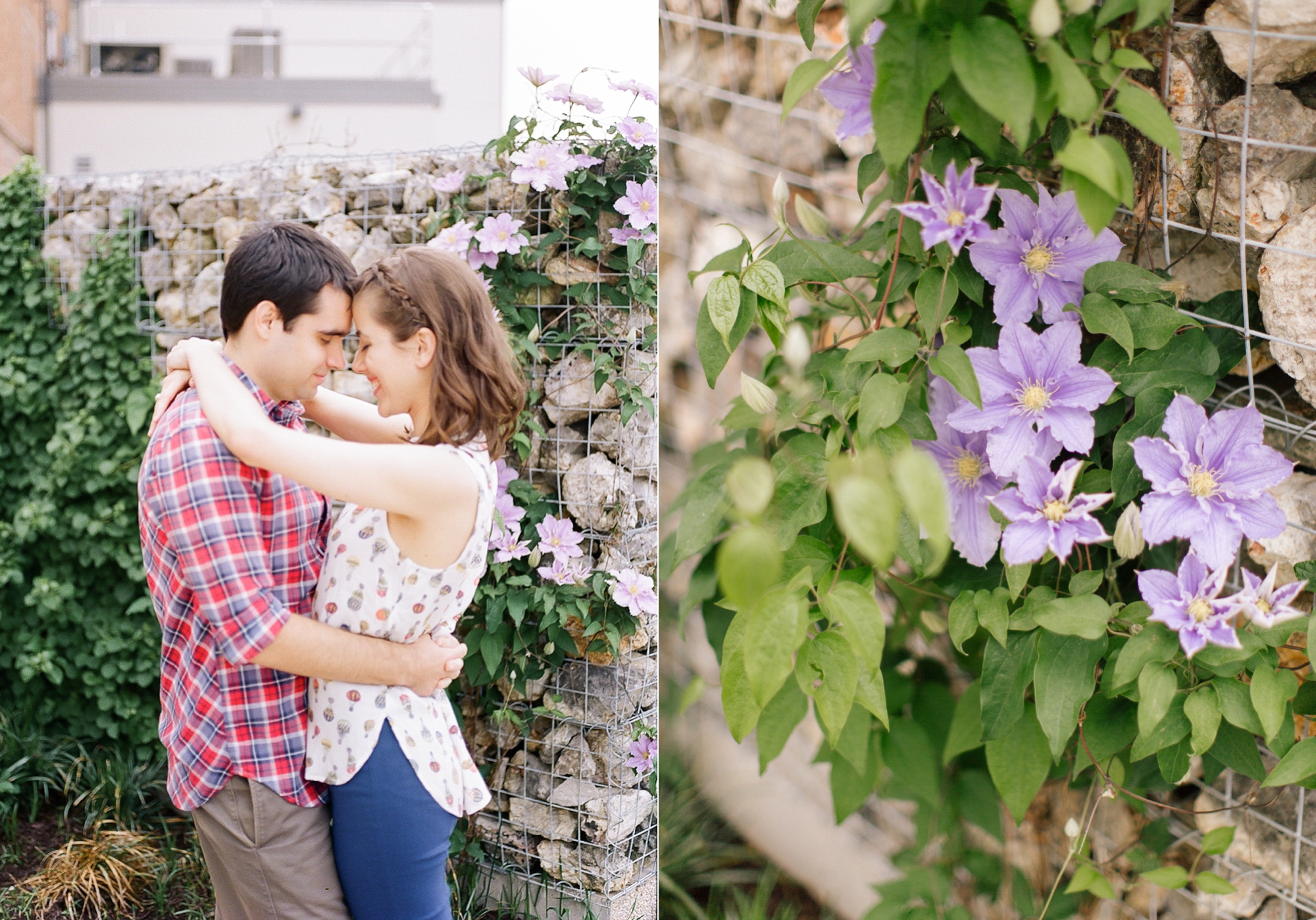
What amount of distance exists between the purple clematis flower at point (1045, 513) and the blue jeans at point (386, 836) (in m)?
0.81

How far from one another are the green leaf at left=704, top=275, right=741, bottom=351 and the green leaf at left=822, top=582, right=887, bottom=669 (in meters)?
0.18

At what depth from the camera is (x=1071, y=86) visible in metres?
0.47

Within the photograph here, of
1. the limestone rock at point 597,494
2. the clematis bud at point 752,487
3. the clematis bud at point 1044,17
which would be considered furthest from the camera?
the limestone rock at point 597,494

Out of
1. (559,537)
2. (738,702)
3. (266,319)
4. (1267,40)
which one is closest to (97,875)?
(559,537)

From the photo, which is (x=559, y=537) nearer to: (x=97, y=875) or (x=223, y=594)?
(x=223, y=594)

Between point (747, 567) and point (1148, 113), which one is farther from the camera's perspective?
point (1148, 113)

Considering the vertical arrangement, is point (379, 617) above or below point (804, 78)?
below

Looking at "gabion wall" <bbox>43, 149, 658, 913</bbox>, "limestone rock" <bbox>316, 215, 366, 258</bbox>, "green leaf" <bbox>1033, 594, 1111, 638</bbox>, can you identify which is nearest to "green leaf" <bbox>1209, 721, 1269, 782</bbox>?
"green leaf" <bbox>1033, 594, 1111, 638</bbox>

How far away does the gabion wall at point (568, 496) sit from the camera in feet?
5.64

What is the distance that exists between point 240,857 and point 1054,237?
45.0 inches

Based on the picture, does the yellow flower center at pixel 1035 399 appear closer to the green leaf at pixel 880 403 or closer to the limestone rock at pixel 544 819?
the green leaf at pixel 880 403

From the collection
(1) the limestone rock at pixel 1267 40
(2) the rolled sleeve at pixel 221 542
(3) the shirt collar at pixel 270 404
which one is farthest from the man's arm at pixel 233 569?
(1) the limestone rock at pixel 1267 40

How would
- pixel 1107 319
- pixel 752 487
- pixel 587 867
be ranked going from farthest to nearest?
1. pixel 587 867
2. pixel 1107 319
3. pixel 752 487

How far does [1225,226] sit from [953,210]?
0.33 meters
